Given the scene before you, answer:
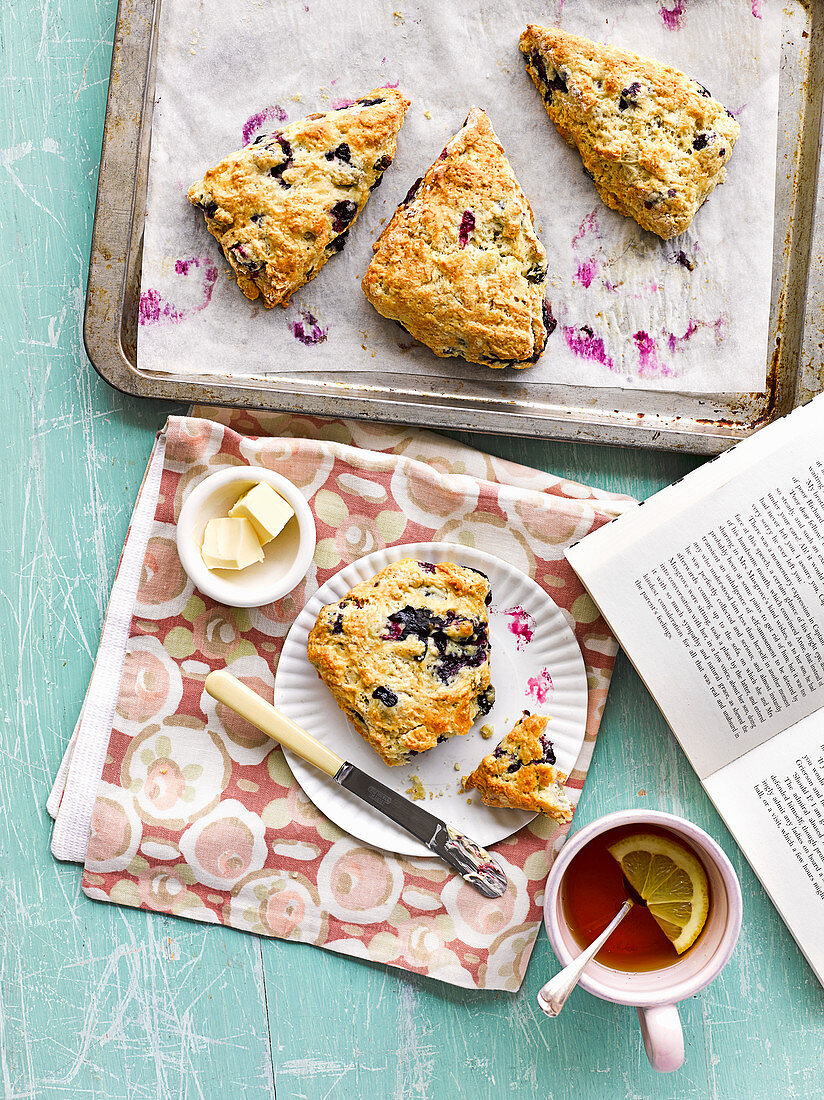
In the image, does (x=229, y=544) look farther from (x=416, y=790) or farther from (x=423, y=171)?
(x=423, y=171)

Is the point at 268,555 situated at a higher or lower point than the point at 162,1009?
higher

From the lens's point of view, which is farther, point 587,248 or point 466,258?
point 587,248

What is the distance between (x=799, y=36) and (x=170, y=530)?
1.70m

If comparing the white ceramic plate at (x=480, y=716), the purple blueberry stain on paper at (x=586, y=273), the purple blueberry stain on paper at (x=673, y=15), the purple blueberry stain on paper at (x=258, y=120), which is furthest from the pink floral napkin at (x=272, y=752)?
the purple blueberry stain on paper at (x=673, y=15)

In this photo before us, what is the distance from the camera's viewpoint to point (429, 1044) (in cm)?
181

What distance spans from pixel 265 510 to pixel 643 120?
1.11 metres

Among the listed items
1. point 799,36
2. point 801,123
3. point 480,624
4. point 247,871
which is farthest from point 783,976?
point 799,36

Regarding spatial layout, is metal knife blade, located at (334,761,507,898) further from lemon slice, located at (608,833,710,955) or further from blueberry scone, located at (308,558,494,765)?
lemon slice, located at (608,833,710,955)

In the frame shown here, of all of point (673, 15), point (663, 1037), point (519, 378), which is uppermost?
point (673, 15)

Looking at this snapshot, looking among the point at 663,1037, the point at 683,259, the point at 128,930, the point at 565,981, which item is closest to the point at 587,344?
the point at 683,259

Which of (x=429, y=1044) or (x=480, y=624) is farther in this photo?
(x=429, y=1044)

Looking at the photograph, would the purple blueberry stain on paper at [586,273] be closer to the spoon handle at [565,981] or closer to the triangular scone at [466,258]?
the triangular scone at [466,258]

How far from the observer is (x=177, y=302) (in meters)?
1.76

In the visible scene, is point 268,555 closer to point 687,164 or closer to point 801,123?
point 687,164
